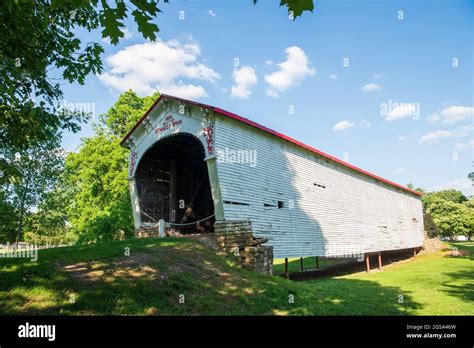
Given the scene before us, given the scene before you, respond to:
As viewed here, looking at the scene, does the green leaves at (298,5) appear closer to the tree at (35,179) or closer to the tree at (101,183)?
the tree at (101,183)

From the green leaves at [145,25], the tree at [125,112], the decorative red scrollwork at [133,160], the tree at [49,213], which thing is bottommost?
the tree at [49,213]

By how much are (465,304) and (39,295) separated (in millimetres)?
12701

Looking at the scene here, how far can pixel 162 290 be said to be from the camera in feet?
25.5

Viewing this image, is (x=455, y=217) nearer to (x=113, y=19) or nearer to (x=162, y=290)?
(x=162, y=290)

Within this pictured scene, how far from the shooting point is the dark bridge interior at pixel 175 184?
17.8 meters

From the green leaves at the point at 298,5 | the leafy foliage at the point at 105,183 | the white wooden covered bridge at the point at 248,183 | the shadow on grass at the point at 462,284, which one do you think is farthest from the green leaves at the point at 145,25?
the leafy foliage at the point at 105,183

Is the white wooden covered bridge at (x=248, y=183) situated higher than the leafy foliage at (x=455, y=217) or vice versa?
the white wooden covered bridge at (x=248, y=183)

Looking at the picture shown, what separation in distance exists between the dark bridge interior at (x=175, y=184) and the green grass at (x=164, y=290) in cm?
629

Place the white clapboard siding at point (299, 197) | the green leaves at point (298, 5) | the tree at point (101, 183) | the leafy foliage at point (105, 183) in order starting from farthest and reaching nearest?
the tree at point (101, 183)
the leafy foliage at point (105, 183)
the white clapboard siding at point (299, 197)
the green leaves at point (298, 5)

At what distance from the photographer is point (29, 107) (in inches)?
402

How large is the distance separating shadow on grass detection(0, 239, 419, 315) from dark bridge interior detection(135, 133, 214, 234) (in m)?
6.93

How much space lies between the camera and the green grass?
6.55 m
